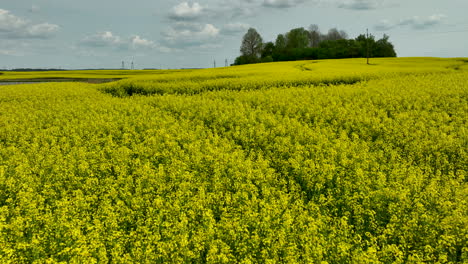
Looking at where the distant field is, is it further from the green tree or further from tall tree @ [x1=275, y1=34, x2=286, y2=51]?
tall tree @ [x1=275, y1=34, x2=286, y2=51]

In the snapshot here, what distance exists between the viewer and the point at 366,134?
12.4 meters

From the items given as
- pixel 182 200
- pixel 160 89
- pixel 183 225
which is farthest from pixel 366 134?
pixel 160 89

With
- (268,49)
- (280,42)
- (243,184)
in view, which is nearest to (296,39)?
(280,42)

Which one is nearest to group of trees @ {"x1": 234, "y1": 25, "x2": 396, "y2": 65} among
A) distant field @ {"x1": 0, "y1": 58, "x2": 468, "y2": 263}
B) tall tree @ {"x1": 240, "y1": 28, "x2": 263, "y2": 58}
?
tall tree @ {"x1": 240, "y1": 28, "x2": 263, "y2": 58}

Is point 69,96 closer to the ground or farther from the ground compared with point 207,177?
farther from the ground

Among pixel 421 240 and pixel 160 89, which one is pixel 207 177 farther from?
pixel 160 89

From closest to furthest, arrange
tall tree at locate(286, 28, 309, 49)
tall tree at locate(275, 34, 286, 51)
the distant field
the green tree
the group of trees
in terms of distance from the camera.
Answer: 1. the distant field
2. the group of trees
3. the green tree
4. tall tree at locate(275, 34, 286, 51)
5. tall tree at locate(286, 28, 309, 49)

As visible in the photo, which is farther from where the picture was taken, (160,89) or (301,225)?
(160,89)

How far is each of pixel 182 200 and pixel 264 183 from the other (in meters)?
2.32

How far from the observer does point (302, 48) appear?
88.8 meters

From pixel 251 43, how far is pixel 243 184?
297ft

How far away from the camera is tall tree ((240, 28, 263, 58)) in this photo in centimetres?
9294

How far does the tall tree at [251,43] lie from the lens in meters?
92.9

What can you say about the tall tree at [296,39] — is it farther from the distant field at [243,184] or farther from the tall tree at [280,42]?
the distant field at [243,184]
